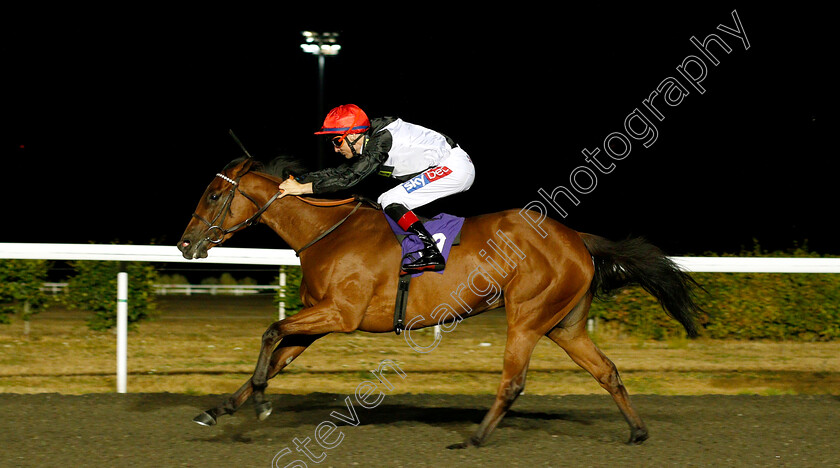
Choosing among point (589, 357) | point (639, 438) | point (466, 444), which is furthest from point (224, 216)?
point (639, 438)

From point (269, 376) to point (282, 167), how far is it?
1335 mm

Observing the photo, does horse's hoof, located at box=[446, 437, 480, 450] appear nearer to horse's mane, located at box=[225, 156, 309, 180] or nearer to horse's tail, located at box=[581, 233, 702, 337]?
horse's tail, located at box=[581, 233, 702, 337]

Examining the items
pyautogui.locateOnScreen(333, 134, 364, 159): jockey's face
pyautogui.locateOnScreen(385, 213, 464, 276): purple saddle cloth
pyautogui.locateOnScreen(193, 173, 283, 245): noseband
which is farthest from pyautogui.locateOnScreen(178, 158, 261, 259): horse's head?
pyautogui.locateOnScreen(385, 213, 464, 276): purple saddle cloth

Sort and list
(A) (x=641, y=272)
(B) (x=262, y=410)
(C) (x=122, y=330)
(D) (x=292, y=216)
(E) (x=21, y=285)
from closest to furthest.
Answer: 1. (B) (x=262, y=410)
2. (D) (x=292, y=216)
3. (A) (x=641, y=272)
4. (C) (x=122, y=330)
5. (E) (x=21, y=285)

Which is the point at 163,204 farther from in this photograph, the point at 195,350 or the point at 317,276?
the point at 317,276

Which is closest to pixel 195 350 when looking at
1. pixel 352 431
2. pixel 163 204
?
pixel 352 431

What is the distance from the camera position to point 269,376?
4.66 meters

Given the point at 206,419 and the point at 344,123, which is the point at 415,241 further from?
the point at 206,419

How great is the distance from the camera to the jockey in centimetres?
465

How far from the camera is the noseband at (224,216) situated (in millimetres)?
4875

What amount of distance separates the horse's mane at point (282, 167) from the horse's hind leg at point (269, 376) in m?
1.03

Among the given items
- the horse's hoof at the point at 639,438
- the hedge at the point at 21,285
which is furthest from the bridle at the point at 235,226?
the hedge at the point at 21,285

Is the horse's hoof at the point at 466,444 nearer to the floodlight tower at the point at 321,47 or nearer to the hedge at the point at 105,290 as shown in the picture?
the hedge at the point at 105,290

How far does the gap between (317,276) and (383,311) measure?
433mm
